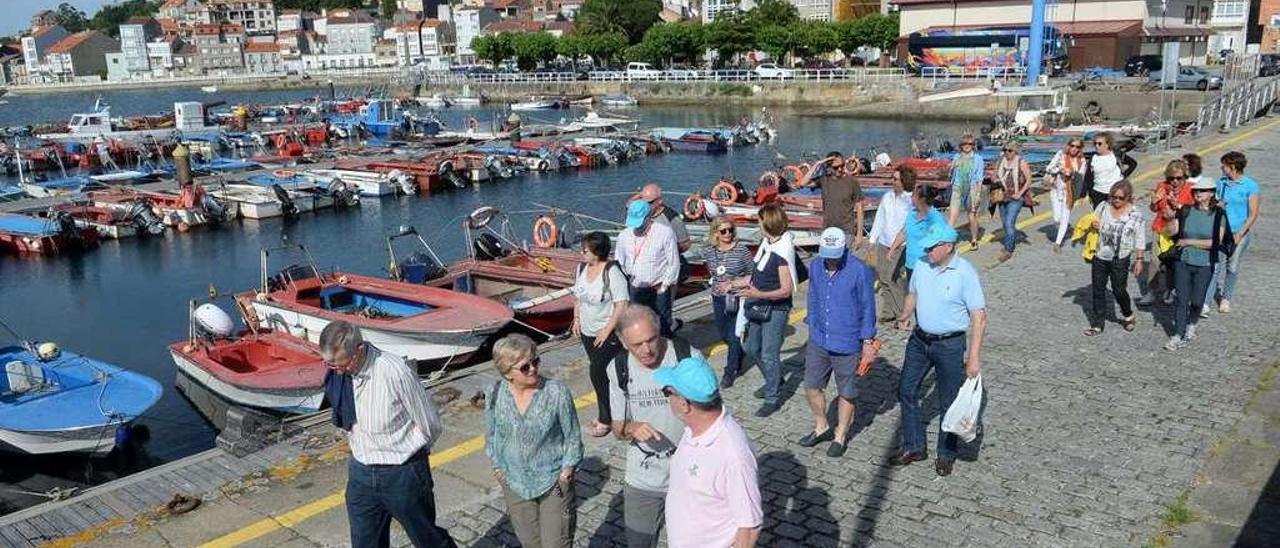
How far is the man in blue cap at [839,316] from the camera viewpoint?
6344mm

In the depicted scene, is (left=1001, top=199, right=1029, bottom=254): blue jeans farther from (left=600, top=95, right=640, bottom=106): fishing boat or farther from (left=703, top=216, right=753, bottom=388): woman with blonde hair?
(left=600, top=95, right=640, bottom=106): fishing boat

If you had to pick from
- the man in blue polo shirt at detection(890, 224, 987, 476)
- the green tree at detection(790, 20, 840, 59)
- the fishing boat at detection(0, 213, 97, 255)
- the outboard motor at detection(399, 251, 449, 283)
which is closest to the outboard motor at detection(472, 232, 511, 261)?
the outboard motor at detection(399, 251, 449, 283)

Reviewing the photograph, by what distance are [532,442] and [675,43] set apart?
3413 inches

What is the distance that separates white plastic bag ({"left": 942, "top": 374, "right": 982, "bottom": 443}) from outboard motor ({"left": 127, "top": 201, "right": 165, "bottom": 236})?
27.2m

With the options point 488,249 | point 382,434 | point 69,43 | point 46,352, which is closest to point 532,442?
point 382,434

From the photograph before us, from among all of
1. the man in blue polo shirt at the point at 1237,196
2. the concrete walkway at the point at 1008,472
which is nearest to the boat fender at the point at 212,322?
the concrete walkway at the point at 1008,472

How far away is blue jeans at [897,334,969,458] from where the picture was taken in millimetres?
6179

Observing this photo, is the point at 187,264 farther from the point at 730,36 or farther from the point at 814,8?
the point at 814,8

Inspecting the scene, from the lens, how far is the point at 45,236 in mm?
26156

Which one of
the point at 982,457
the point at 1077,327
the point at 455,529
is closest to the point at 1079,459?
the point at 982,457

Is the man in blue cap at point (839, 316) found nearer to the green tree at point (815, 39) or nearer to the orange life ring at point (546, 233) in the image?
the orange life ring at point (546, 233)

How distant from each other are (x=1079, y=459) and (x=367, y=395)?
491 centimetres

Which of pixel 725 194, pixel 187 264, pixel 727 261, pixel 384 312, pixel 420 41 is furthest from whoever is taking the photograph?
pixel 420 41

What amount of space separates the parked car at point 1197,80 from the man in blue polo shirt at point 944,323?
1918 inches
